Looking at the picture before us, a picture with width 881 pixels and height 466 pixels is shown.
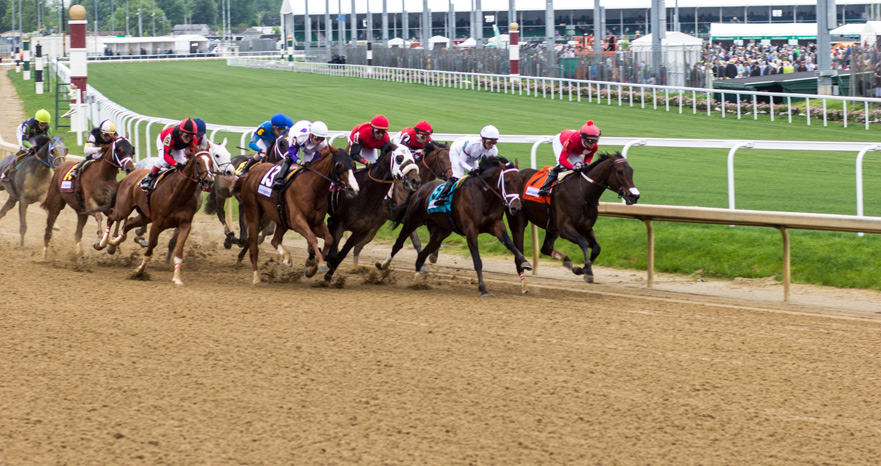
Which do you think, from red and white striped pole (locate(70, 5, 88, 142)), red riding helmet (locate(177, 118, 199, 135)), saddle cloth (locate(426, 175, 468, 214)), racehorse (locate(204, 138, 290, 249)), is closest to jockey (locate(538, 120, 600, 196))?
saddle cloth (locate(426, 175, 468, 214))

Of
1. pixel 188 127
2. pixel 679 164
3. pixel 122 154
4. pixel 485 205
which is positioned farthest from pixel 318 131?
pixel 679 164

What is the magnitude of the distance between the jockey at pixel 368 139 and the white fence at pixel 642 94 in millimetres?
11032

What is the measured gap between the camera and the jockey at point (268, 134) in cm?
1022

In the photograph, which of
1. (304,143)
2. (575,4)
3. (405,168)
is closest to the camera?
(405,168)

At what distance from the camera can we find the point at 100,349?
20.2 feet

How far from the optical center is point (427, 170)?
1017cm

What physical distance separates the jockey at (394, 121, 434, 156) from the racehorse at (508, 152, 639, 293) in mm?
1166

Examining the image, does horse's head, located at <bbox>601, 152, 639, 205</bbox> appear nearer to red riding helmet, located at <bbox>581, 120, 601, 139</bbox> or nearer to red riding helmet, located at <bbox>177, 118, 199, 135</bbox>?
red riding helmet, located at <bbox>581, 120, 601, 139</bbox>

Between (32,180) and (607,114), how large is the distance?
15.4m

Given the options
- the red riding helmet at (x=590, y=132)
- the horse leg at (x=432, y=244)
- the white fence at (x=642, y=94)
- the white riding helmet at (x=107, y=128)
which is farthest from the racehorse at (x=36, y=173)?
the white fence at (x=642, y=94)

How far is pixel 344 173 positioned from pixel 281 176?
70cm

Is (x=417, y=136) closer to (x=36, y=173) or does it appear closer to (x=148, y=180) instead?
(x=148, y=180)

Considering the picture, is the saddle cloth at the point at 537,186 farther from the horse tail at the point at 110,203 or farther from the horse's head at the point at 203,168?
the horse tail at the point at 110,203

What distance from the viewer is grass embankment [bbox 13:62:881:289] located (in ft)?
30.6
